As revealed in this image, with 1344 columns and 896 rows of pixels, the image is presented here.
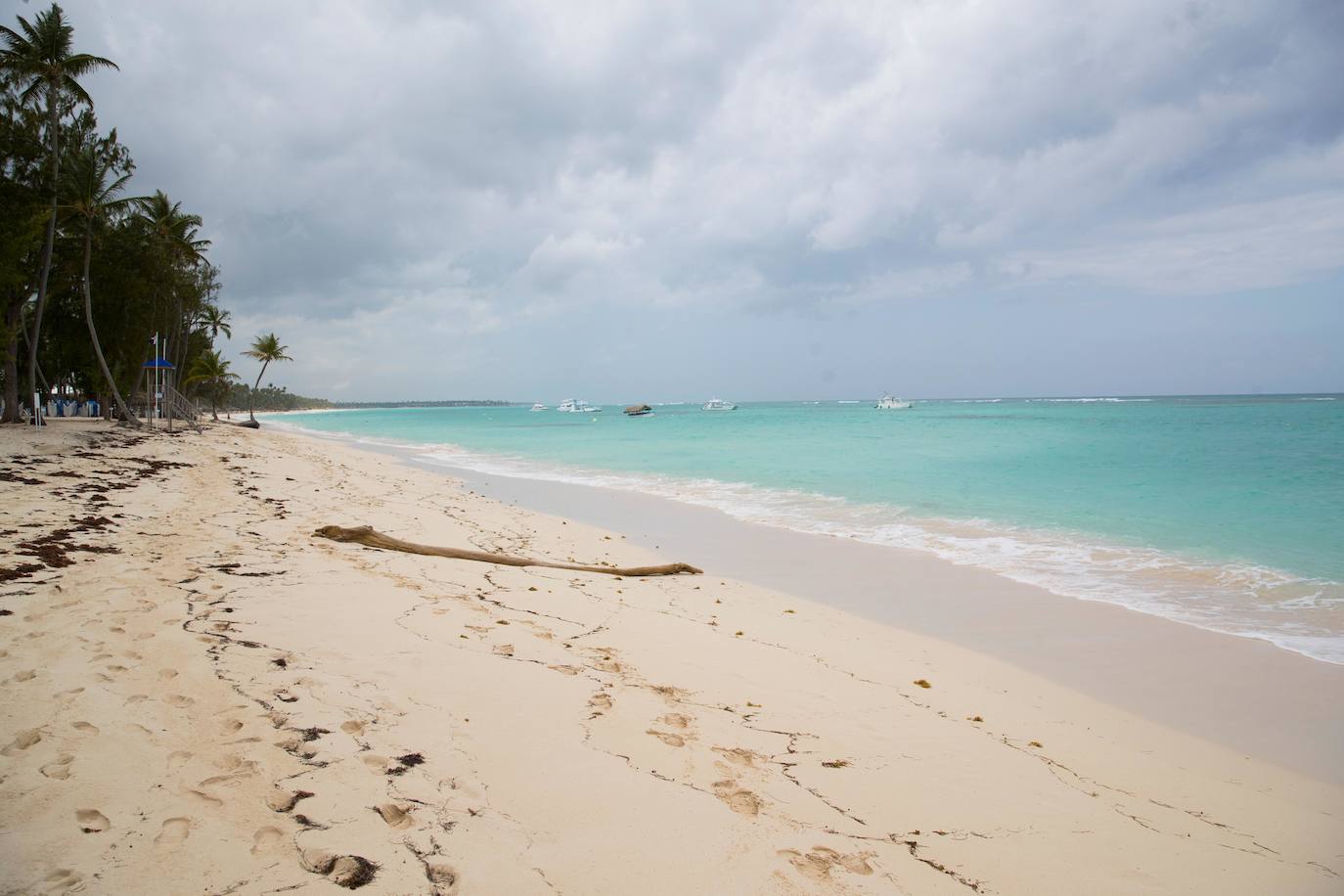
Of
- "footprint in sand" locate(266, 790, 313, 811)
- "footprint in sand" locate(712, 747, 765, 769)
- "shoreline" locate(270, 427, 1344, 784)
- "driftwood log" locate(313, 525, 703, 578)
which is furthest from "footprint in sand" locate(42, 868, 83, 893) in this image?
"shoreline" locate(270, 427, 1344, 784)

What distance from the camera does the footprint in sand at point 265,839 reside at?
2209 millimetres

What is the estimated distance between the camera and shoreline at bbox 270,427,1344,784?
4488 mm

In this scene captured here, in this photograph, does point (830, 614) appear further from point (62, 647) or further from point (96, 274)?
point (96, 274)

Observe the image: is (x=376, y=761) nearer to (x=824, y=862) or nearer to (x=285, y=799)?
(x=285, y=799)

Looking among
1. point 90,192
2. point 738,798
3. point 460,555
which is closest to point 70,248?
point 90,192

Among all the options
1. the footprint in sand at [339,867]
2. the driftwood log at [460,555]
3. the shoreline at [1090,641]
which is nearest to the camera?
the footprint in sand at [339,867]

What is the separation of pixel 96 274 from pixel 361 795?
35604 millimetres

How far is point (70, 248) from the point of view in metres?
27.2

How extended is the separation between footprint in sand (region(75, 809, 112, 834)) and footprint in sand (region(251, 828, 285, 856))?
0.49 m

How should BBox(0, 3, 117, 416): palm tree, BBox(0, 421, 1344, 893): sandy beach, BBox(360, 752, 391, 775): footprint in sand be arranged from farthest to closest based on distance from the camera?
1. BBox(0, 3, 117, 416): palm tree
2. BBox(360, 752, 391, 775): footprint in sand
3. BBox(0, 421, 1344, 893): sandy beach

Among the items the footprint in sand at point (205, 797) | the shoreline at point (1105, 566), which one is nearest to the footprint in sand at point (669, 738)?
the footprint in sand at point (205, 797)

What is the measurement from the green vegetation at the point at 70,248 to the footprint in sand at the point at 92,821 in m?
26.1

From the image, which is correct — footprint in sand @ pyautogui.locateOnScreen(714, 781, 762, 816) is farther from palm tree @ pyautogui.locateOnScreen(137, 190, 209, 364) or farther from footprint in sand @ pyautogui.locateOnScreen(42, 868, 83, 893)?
palm tree @ pyautogui.locateOnScreen(137, 190, 209, 364)

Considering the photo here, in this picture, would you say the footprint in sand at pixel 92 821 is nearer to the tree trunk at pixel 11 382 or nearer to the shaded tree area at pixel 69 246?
the shaded tree area at pixel 69 246
